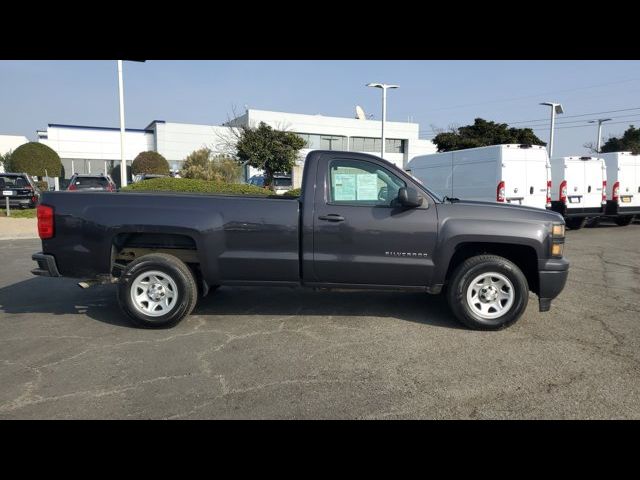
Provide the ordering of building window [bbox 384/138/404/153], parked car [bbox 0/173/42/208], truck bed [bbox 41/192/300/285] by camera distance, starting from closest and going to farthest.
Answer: truck bed [bbox 41/192/300/285] < parked car [bbox 0/173/42/208] < building window [bbox 384/138/404/153]

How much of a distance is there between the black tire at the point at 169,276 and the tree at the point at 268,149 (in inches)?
771

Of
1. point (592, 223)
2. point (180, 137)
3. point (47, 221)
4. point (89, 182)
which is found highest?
point (180, 137)

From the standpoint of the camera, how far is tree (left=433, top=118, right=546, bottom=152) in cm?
3198

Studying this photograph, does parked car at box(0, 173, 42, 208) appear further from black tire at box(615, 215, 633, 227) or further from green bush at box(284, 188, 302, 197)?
black tire at box(615, 215, 633, 227)

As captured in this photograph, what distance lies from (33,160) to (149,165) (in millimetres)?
7921

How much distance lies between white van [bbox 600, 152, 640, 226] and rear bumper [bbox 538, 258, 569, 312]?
506 inches

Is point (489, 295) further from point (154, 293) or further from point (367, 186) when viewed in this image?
point (154, 293)

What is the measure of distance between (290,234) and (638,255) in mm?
9171

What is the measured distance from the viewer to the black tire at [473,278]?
4895mm

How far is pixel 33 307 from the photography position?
582 cm

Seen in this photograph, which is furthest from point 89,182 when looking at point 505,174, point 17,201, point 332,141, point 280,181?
point 332,141

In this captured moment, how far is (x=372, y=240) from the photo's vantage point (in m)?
4.89

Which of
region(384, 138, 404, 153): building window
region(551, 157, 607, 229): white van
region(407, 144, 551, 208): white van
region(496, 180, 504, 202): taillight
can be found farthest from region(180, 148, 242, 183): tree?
region(384, 138, 404, 153): building window
